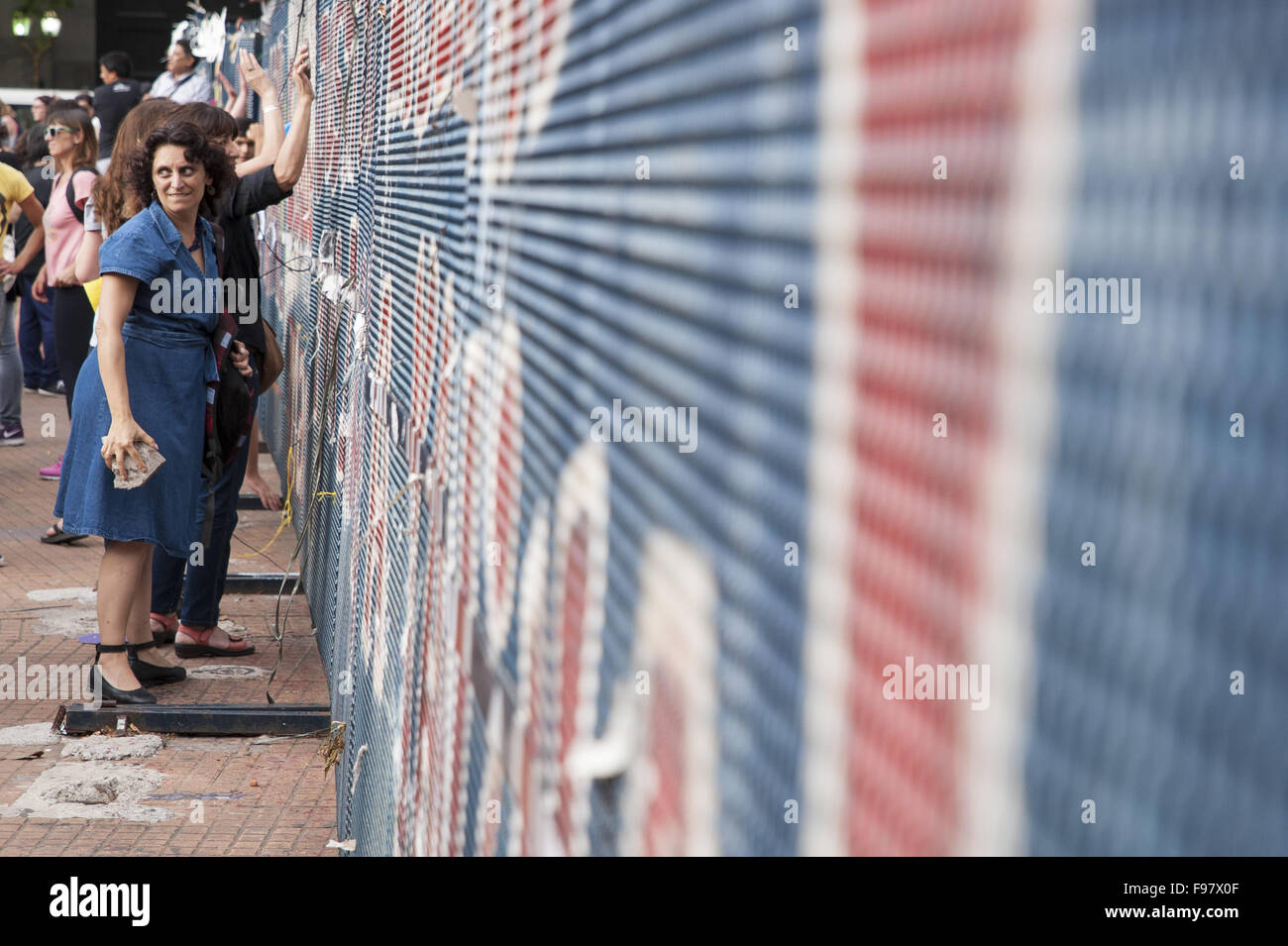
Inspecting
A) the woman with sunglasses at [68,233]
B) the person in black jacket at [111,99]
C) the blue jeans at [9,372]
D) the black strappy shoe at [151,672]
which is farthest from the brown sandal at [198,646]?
the person in black jacket at [111,99]

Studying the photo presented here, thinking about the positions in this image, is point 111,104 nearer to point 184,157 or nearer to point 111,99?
point 111,99

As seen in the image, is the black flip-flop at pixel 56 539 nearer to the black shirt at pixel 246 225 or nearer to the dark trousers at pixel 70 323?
the dark trousers at pixel 70 323

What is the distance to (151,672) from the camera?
5.49 m

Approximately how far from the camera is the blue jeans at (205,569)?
227 inches

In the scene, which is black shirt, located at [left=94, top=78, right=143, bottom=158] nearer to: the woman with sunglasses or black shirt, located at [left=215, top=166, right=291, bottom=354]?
the woman with sunglasses

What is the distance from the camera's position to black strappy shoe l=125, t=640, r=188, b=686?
17.7ft

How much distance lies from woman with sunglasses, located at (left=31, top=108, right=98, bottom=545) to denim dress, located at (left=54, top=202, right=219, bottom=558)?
3349mm

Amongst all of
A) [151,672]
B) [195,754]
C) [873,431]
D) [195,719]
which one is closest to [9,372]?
[151,672]

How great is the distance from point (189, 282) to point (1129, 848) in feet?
14.9

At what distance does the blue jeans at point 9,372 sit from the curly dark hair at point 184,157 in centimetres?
514

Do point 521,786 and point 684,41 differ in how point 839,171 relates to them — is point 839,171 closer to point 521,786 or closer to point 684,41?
point 684,41

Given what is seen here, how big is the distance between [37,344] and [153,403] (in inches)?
353
